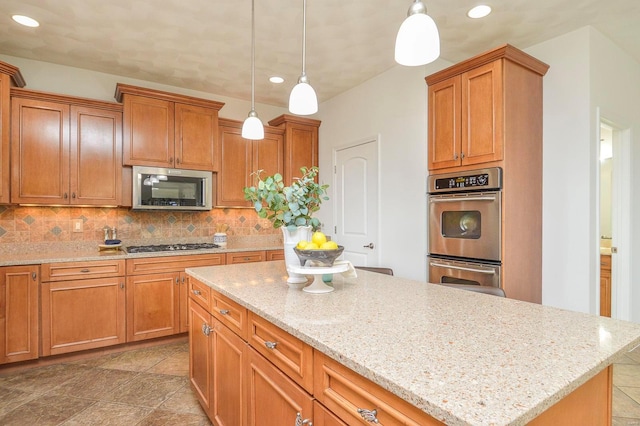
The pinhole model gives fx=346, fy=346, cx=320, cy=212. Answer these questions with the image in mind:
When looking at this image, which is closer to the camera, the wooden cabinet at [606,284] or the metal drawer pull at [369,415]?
the metal drawer pull at [369,415]

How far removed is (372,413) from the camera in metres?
0.82

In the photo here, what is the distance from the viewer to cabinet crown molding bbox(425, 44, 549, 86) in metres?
2.44

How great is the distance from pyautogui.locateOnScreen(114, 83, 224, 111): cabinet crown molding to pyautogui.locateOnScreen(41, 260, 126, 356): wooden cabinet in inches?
63.4

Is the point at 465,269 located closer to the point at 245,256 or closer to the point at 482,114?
the point at 482,114

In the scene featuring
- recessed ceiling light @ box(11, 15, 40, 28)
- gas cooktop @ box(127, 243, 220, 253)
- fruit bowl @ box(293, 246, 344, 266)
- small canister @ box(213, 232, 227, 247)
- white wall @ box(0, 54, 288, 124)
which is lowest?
gas cooktop @ box(127, 243, 220, 253)

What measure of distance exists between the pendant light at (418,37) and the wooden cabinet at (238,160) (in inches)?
116

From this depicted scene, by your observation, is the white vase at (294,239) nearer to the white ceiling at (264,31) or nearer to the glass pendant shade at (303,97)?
the glass pendant shade at (303,97)

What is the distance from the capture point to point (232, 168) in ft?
13.2

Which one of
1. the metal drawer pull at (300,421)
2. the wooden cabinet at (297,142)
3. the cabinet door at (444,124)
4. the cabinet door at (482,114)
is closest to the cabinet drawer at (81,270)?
the wooden cabinet at (297,142)

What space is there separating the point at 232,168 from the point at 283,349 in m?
3.11

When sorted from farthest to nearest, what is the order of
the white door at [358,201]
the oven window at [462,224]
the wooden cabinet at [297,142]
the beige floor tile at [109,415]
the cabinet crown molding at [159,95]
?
1. the wooden cabinet at [297,142]
2. the white door at [358,201]
3. the cabinet crown molding at [159,95]
4. the oven window at [462,224]
5. the beige floor tile at [109,415]

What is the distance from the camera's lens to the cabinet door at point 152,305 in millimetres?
3141

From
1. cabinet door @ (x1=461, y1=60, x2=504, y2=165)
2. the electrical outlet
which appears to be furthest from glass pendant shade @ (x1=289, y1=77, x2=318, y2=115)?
the electrical outlet

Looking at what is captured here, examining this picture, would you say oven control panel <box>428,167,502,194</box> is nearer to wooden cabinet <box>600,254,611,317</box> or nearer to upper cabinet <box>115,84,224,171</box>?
wooden cabinet <box>600,254,611,317</box>
